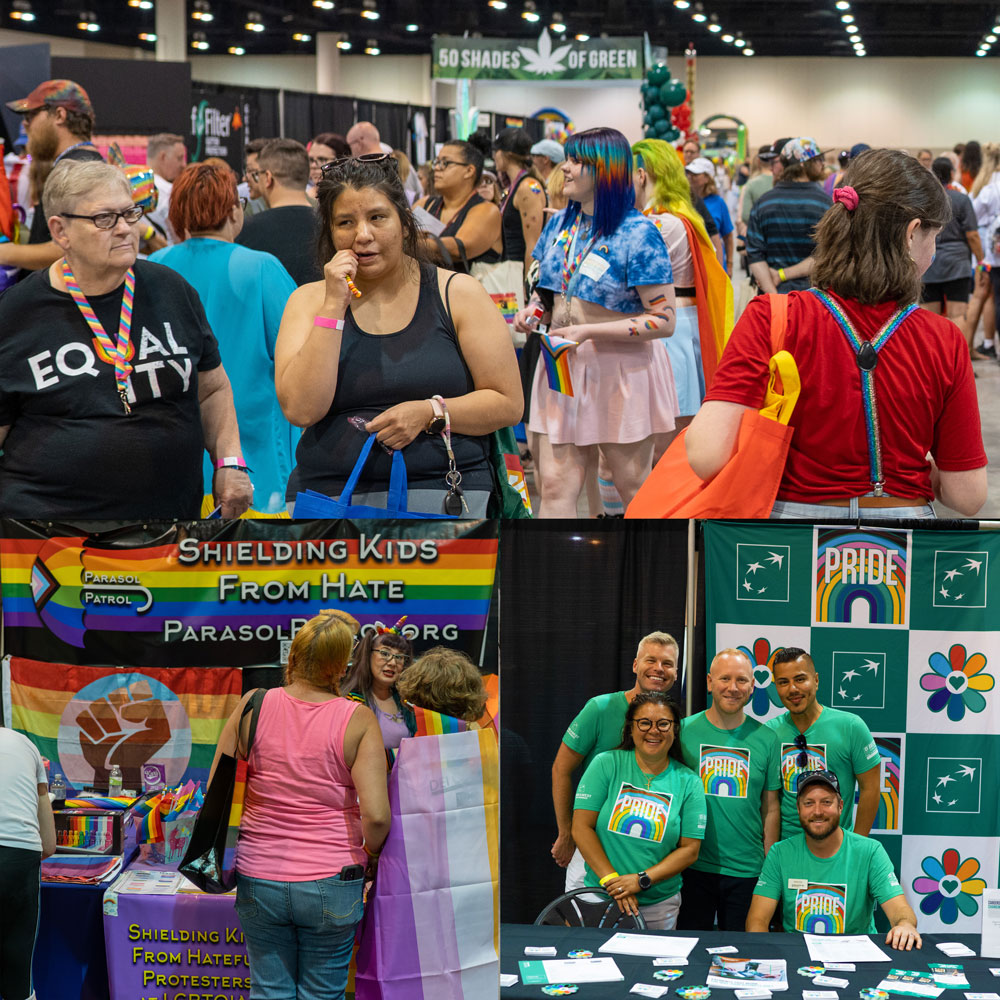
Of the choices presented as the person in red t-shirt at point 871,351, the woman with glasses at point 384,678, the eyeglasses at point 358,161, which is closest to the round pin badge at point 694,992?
the woman with glasses at point 384,678

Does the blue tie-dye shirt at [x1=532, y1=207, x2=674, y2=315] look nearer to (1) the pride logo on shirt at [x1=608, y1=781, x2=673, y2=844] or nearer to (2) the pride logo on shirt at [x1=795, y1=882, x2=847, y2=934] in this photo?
(1) the pride logo on shirt at [x1=608, y1=781, x2=673, y2=844]

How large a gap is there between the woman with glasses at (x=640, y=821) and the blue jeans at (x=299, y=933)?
78 cm

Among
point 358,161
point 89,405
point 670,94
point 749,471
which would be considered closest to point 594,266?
point 358,161

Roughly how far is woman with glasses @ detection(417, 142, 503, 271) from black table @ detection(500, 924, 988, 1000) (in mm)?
3582

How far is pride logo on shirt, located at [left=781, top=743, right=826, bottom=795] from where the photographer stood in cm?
312

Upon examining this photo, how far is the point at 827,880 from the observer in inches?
123

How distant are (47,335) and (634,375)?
233 centimetres

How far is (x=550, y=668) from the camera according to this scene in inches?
125

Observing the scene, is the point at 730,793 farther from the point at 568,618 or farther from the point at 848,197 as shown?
the point at 848,197

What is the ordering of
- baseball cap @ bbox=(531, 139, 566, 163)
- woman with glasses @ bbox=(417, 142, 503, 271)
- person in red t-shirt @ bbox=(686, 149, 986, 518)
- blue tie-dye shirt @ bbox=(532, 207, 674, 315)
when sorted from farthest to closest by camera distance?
baseball cap @ bbox=(531, 139, 566, 163) → woman with glasses @ bbox=(417, 142, 503, 271) → blue tie-dye shirt @ bbox=(532, 207, 674, 315) → person in red t-shirt @ bbox=(686, 149, 986, 518)

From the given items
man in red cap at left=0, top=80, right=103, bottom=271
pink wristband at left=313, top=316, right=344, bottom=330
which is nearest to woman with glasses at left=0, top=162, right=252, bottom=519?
pink wristband at left=313, top=316, right=344, bottom=330

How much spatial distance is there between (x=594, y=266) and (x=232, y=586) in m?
2.20

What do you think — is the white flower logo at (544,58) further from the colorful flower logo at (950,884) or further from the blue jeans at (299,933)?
the blue jeans at (299,933)

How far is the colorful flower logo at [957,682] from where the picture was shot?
10.1 feet
